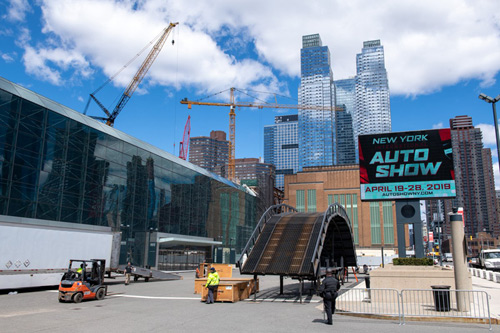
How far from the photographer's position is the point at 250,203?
80188 mm

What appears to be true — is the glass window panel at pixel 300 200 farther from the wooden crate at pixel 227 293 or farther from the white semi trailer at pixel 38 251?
the wooden crate at pixel 227 293

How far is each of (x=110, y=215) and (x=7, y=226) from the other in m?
21.0

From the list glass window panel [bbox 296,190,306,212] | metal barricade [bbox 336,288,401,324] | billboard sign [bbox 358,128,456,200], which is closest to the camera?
metal barricade [bbox 336,288,401,324]

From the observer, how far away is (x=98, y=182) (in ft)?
134

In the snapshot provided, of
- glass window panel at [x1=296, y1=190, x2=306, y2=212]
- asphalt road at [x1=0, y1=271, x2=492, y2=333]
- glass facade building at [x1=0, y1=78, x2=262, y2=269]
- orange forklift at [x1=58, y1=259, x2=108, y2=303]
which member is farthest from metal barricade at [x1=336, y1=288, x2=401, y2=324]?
glass window panel at [x1=296, y1=190, x2=306, y2=212]

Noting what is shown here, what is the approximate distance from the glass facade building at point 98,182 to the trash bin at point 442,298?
88.7ft

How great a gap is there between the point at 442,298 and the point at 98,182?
34.9 metres

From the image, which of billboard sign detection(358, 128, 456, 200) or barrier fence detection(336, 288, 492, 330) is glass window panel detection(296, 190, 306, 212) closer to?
billboard sign detection(358, 128, 456, 200)

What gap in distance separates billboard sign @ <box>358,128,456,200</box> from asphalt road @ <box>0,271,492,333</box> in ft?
40.0

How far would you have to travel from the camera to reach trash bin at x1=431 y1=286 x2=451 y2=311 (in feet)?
47.7

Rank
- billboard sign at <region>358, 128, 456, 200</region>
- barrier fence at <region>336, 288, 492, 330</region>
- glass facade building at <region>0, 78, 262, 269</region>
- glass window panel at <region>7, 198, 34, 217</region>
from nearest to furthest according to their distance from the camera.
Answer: barrier fence at <region>336, 288, 492, 330</region>, billboard sign at <region>358, 128, 456, 200</region>, glass window panel at <region>7, 198, 34, 217</region>, glass facade building at <region>0, 78, 262, 269</region>

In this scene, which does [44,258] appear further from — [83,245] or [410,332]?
[410,332]

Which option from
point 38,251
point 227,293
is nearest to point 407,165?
point 227,293

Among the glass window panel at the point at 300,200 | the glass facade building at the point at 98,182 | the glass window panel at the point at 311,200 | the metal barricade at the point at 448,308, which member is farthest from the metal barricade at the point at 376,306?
the glass window panel at the point at 300,200
